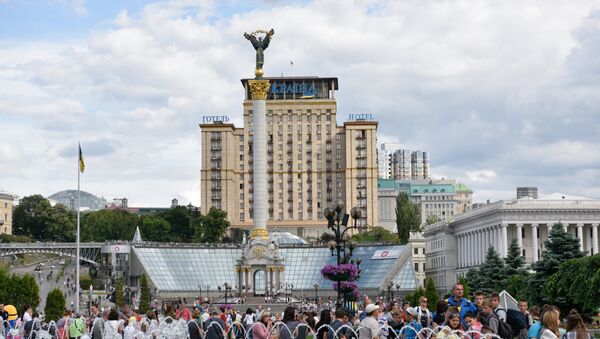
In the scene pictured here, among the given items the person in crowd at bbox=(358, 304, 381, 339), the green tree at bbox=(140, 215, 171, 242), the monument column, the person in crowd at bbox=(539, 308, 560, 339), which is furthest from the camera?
the green tree at bbox=(140, 215, 171, 242)

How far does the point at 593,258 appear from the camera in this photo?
57.5 metres

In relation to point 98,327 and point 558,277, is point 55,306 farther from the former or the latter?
point 98,327

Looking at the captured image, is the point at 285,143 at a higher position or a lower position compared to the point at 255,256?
higher

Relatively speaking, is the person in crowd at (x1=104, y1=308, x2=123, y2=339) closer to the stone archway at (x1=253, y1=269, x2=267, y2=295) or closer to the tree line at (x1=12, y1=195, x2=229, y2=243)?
the stone archway at (x1=253, y1=269, x2=267, y2=295)

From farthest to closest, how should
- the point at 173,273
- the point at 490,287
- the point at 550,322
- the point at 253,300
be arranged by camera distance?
the point at 173,273 < the point at 253,300 < the point at 490,287 < the point at 550,322

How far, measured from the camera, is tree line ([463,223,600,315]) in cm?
5662

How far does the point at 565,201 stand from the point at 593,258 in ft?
167

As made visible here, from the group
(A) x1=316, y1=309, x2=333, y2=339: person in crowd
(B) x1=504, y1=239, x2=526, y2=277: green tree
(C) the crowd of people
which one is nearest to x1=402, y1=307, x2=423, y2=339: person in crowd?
(C) the crowd of people

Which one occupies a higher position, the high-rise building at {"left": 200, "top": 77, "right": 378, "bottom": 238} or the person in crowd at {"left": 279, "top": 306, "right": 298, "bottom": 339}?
the high-rise building at {"left": 200, "top": 77, "right": 378, "bottom": 238}

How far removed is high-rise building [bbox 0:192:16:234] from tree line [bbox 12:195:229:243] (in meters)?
2.05

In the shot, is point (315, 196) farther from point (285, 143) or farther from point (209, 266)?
point (209, 266)

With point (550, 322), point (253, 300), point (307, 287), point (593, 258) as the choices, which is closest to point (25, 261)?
point (307, 287)

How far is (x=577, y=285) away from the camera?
57.6 m

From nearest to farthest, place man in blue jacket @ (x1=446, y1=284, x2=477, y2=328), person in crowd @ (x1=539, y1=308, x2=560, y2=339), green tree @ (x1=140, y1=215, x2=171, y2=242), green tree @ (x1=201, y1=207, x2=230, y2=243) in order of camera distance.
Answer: person in crowd @ (x1=539, y1=308, x2=560, y2=339)
man in blue jacket @ (x1=446, y1=284, x2=477, y2=328)
green tree @ (x1=201, y1=207, x2=230, y2=243)
green tree @ (x1=140, y1=215, x2=171, y2=242)
